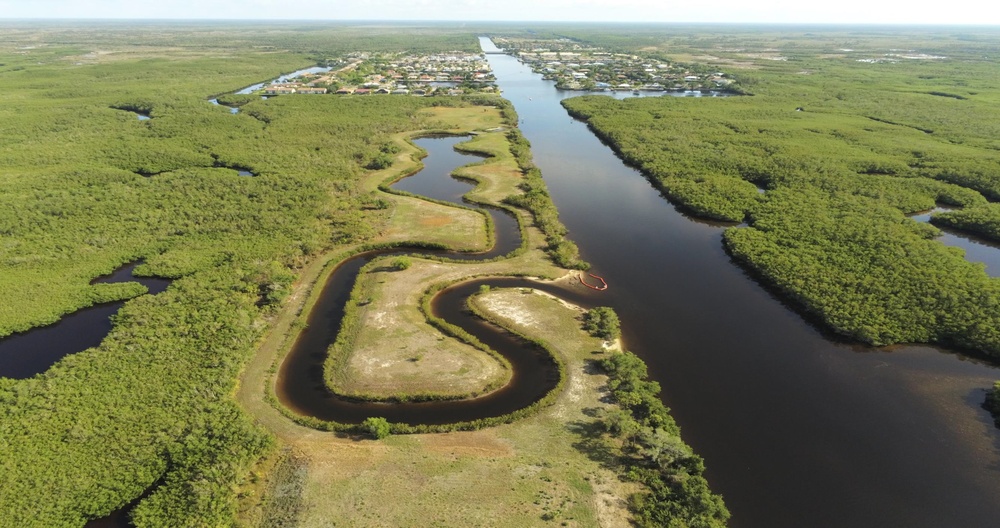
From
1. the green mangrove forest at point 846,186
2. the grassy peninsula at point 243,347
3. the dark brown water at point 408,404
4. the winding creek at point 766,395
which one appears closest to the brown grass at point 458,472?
the grassy peninsula at point 243,347

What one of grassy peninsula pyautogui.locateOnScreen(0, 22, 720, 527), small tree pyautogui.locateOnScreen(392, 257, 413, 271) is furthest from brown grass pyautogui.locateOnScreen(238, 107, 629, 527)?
small tree pyautogui.locateOnScreen(392, 257, 413, 271)

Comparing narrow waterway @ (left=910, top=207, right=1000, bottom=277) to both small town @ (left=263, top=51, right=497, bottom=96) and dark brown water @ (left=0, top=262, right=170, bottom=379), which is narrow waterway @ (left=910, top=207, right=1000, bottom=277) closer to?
dark brown water @ (left=0, top=262, right=170, bottom=379)

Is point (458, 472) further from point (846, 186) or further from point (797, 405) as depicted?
point (846, 186)

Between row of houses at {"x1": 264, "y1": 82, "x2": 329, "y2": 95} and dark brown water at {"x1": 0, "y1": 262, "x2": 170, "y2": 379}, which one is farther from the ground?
row of houses at {"x1": 264, "y1": 82, "x2": 329, "y2": 95}

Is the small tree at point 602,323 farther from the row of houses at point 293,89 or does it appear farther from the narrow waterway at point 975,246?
Result: the row of houses at point 293,89

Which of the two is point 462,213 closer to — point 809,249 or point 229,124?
point 809,249
